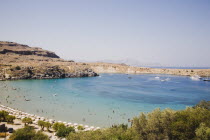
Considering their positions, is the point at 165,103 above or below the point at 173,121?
below

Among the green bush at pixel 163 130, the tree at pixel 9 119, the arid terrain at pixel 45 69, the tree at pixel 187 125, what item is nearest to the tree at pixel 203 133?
the green bush at pixel 163 130

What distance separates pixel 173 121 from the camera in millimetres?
25891

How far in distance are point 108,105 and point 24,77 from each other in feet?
252

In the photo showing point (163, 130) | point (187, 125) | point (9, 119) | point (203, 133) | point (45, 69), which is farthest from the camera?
point (45, 69)

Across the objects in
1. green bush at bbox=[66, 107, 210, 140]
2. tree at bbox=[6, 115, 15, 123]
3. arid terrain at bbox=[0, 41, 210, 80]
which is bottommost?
tree at bbox=[6, 115, 15, 123]

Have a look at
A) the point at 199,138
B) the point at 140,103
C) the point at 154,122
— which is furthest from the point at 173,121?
the point at 140,103

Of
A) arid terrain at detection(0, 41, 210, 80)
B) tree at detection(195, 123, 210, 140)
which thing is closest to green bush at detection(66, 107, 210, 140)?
tree at detection(195, 123, 210, 140)

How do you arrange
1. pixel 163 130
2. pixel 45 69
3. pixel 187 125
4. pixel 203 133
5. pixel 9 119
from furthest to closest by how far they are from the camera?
pixel 45 69, pixel 9 119, pixel 163 130, pixel 187 125, pixel 203 133

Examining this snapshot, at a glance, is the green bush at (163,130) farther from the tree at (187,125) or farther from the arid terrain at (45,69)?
the arid terrain at (45,69)

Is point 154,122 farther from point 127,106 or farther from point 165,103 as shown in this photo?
point 165,103

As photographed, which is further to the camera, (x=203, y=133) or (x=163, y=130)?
(x=163, y=130)

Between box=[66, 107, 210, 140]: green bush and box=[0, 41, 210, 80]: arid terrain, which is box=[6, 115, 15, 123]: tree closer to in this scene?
box=[66, 107, 210, 140]: green bush

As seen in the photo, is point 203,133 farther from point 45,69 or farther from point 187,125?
point 45,69

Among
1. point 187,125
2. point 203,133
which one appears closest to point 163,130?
point 187,125
